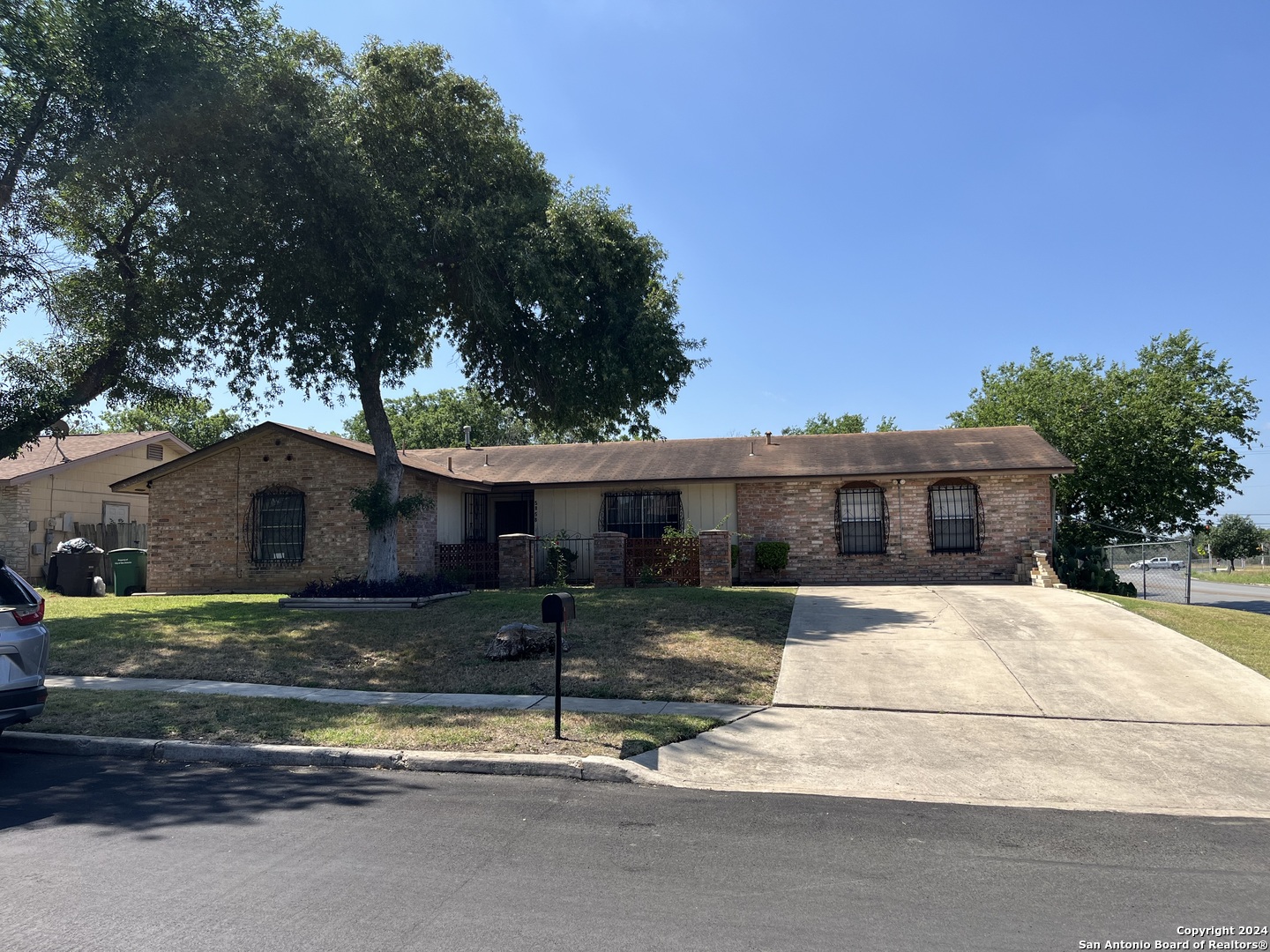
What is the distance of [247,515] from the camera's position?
68.2 feet

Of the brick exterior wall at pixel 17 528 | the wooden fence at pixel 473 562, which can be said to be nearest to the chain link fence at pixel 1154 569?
the wooden fence at pixel 473 562

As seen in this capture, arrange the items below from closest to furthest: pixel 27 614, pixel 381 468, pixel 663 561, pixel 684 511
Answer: pixel 27 614, pixel 381 468, pixel 663 561, pixel 684 511

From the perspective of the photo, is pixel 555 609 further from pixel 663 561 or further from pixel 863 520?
pixel 863 520

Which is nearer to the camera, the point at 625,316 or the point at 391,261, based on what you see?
the point at 391,261

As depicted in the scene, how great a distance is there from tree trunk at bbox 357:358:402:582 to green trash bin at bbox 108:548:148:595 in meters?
7.31

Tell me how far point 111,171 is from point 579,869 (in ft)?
49.1

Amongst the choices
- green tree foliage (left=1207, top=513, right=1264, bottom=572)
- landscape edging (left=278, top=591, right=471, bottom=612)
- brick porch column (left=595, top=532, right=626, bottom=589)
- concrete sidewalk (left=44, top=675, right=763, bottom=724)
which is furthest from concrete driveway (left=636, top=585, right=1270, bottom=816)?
green tree foliage (left=1207, top=513, right=1264, bottom=572)

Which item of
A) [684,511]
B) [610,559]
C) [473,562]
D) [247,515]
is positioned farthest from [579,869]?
[247,515]

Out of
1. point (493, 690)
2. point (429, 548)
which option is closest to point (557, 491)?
point (429, 548)

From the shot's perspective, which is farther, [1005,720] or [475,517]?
[475,517]

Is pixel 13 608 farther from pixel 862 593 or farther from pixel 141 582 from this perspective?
pixel 141 582

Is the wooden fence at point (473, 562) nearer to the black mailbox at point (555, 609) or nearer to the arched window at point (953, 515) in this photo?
the arched window at point (953, 515)

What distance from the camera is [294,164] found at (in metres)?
15.2

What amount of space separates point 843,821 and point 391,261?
12.8 metres
